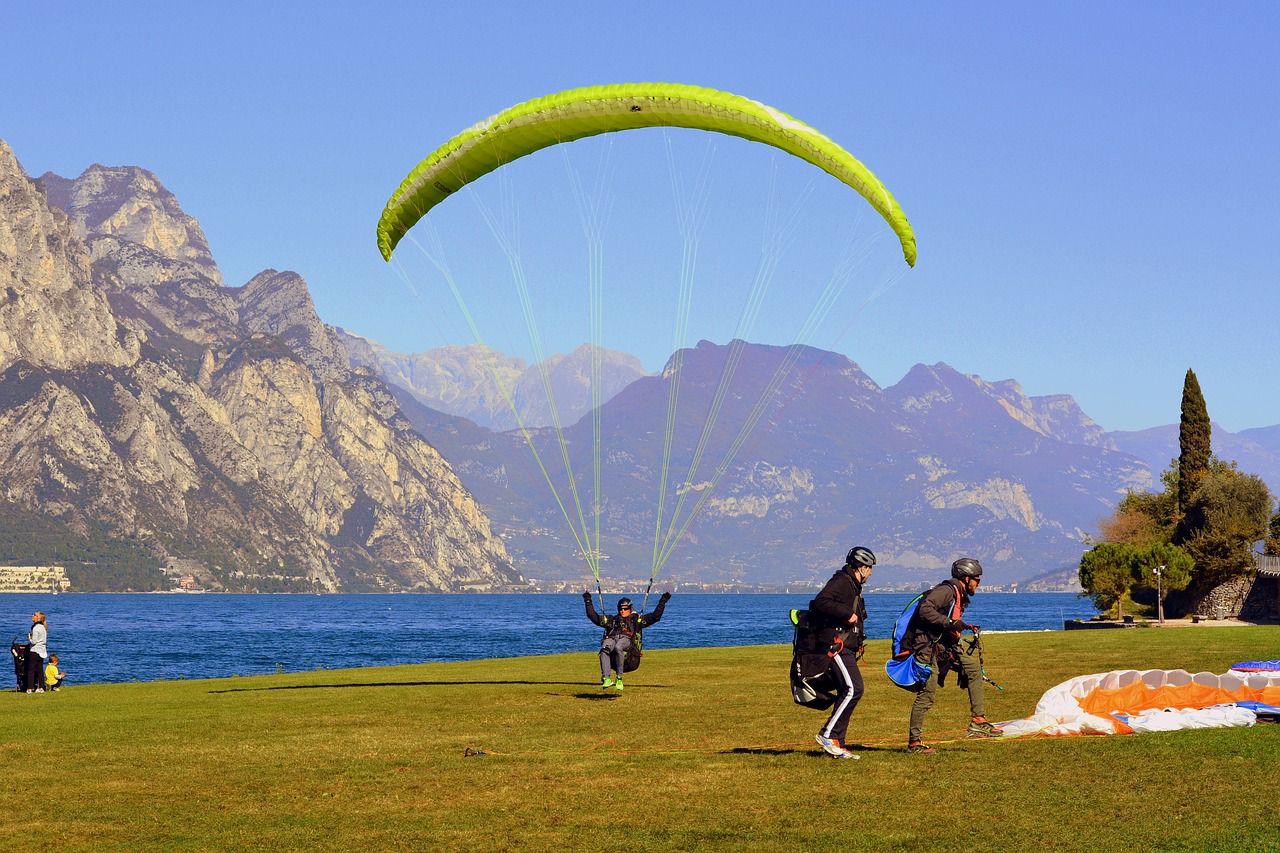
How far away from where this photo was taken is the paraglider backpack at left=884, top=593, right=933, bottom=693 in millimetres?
14297

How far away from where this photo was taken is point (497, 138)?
74.4 feet

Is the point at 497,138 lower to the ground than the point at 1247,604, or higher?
higher

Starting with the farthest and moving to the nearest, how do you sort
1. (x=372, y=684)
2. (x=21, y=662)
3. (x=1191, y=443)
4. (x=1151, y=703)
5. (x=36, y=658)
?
(x=1191, y=443), (x=21, y=662), (x=36, y=658), (x=372, y=684), (x=1151, y=703)

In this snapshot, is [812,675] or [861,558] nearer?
[812,675]

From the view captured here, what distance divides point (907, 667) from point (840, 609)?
1.26 meters

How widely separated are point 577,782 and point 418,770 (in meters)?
2.08

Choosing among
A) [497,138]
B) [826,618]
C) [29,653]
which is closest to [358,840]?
[826,618]

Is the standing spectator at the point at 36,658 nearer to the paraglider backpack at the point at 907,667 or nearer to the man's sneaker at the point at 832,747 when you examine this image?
the man's sneaker at the point at 832,747

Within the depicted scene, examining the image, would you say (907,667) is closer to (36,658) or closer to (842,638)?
(842,638)

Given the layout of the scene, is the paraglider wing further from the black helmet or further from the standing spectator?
the standing spectator

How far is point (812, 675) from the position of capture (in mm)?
14078

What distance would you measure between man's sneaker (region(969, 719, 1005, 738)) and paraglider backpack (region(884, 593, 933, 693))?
1.28 meters

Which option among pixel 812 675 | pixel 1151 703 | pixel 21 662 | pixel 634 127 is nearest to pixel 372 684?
pixel 21 662

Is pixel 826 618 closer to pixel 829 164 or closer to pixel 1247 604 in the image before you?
pixel 829 164
